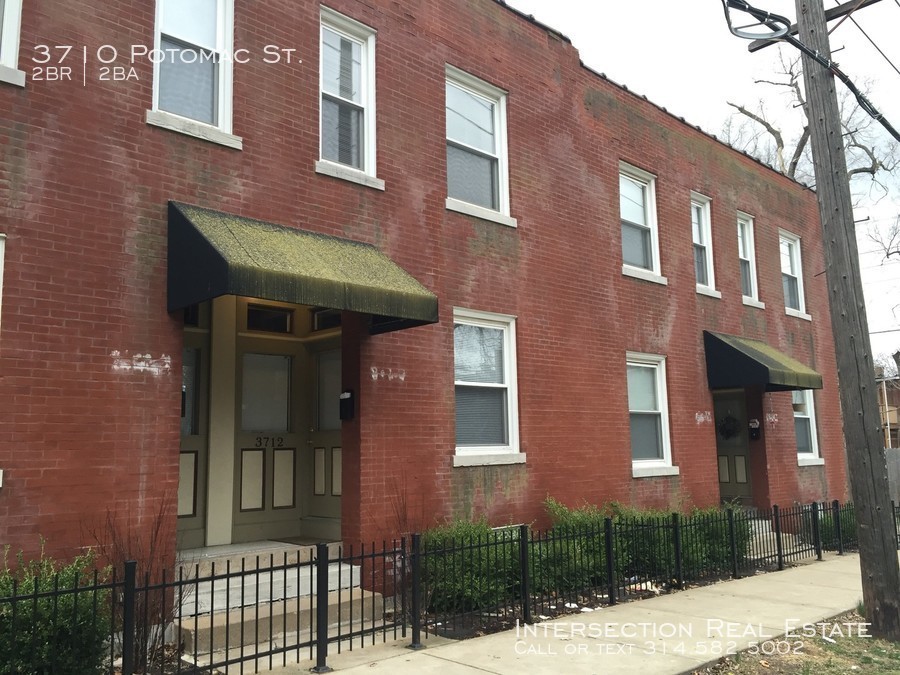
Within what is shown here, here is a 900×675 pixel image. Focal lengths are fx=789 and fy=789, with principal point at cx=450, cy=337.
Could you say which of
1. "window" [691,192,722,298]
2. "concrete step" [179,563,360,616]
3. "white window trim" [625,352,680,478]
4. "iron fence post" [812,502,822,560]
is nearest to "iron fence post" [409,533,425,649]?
"concrete step" [179,563,360,616]

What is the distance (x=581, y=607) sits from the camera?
29.1 feet

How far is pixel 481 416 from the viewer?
10.2 metres

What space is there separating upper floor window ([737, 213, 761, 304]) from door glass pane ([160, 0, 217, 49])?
452 inches

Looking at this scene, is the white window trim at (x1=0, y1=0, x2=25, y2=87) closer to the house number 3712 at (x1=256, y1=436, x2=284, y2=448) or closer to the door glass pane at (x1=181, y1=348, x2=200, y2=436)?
the door glass pane at (x1=181, y1=348, x2=200, y2=436)

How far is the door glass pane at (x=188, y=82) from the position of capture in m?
7.82

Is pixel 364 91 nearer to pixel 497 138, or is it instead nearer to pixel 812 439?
pixel 497 138

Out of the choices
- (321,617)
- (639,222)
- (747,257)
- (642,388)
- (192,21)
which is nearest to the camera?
(321,617)

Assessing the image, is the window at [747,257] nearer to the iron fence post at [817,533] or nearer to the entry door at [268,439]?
the iron fence post at [817,533]

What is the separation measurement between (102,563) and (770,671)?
5597 mm

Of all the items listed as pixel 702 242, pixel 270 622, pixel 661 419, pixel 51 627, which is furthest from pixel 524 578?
pixel 702 242

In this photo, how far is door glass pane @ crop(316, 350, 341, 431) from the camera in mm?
9805

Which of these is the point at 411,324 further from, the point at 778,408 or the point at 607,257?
the point at 778,408

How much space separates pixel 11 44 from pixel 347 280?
349cm

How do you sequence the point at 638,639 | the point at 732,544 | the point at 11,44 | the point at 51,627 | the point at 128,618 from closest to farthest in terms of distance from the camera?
the point at 51,627, the point at 128,618, the point at 11,44, the point at 638,639, the point at 732,544
